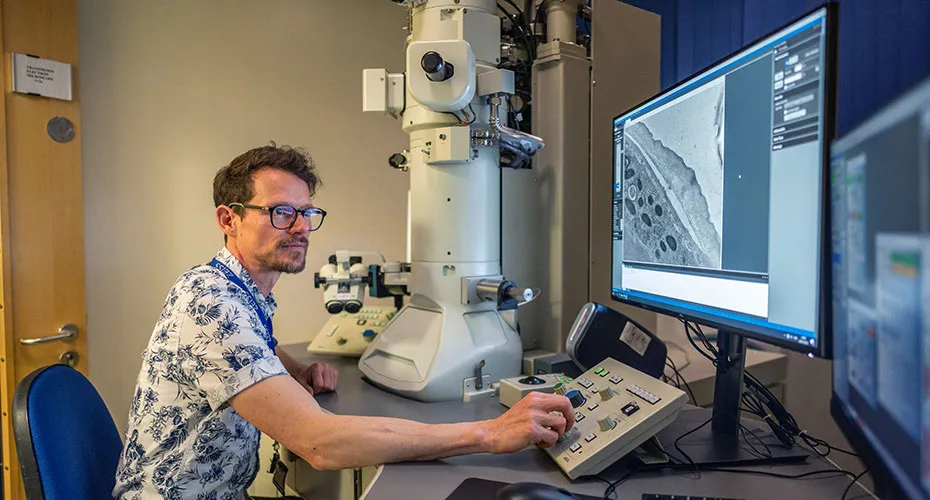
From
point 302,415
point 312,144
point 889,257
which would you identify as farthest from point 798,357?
point 312,144

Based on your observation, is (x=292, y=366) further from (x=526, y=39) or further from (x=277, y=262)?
(x=526, y=39)

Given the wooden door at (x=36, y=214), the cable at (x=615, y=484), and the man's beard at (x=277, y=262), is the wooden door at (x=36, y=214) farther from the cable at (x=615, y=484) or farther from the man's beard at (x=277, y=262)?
the cable at (x=615, y=484)

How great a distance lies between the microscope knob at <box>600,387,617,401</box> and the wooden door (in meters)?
1.83

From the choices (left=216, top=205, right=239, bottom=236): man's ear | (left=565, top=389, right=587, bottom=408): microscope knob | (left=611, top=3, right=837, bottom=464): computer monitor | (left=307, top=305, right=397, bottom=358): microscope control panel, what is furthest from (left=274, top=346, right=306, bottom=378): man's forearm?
(left=611, top=3, right=837, bottom=464): computer monitor

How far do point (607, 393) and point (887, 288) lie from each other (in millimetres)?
477

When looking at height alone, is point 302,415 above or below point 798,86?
below

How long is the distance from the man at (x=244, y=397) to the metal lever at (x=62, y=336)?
0.97 m

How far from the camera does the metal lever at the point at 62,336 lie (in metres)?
1.66

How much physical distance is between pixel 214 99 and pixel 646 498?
2089 millimetres

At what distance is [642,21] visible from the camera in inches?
63.4

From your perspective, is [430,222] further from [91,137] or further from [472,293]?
[91,137]

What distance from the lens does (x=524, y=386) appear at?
1099 millimetres

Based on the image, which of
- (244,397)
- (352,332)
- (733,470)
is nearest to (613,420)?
(733,470)

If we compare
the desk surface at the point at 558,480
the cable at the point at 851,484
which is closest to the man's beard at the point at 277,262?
the desk surface at the point at 558,480
